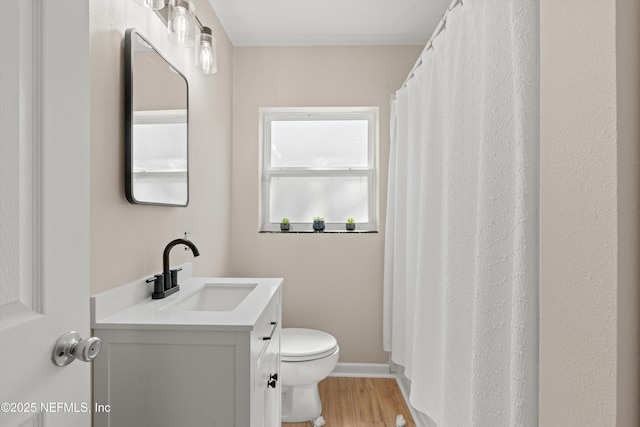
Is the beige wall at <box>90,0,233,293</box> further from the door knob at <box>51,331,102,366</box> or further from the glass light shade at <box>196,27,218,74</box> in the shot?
the door knob at <box>51,331,102,366</box>

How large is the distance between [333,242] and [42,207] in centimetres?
209

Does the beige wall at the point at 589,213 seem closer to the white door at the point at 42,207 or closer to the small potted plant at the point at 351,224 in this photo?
the white door at the point at 42,207

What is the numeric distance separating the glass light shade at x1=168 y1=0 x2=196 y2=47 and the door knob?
3.93 ft

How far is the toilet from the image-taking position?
1.89 metres

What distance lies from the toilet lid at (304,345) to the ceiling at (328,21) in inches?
77.0

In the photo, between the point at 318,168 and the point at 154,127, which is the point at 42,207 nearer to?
the point at 154,127

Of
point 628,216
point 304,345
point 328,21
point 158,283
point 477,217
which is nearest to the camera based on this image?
point 628,216

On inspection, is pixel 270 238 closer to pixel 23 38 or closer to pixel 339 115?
pixel 339 115

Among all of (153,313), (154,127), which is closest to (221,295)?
(153,313)

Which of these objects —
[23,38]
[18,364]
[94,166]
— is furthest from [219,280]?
[23,38]

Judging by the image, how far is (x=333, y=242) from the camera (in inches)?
104

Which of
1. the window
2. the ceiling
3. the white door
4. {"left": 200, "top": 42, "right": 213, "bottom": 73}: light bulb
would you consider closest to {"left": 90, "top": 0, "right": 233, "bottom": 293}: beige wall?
{"left": 200, "top": 42, "right": 213, "bottom": 73}: light bulb

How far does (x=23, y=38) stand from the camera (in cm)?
59

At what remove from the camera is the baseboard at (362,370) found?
2.61 m
